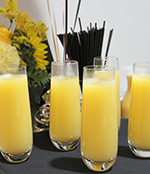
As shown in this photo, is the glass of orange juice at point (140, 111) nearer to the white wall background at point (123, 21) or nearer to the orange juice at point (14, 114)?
the orange juice at point (14, 114)

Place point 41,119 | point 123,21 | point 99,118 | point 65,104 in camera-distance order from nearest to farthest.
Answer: point 99,118, point 65,104, point 41,119, point 123,21

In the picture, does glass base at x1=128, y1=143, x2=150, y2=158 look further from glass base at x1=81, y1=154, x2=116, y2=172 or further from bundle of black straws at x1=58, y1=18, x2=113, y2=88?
bundle of black straws at x1=58, y1=18, x2=113, y2=88

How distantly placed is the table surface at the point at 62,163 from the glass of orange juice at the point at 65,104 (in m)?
0.04

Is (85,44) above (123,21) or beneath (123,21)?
beneath

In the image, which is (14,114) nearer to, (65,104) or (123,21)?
(65,104)

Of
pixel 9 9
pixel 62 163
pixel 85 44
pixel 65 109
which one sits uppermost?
pixel 9 9

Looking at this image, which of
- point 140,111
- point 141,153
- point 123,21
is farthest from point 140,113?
point 123,21

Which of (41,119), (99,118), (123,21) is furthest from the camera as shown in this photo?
(123,21)

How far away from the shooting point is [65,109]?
0.60 m

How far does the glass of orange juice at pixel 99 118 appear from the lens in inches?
18.9

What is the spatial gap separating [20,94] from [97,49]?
0.44 metres

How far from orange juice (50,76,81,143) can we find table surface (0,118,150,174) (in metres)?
0.05

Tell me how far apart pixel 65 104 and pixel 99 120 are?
141 millimetres

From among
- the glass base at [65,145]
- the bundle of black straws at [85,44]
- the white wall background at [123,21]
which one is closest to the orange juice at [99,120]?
the glass base at [65,145]
